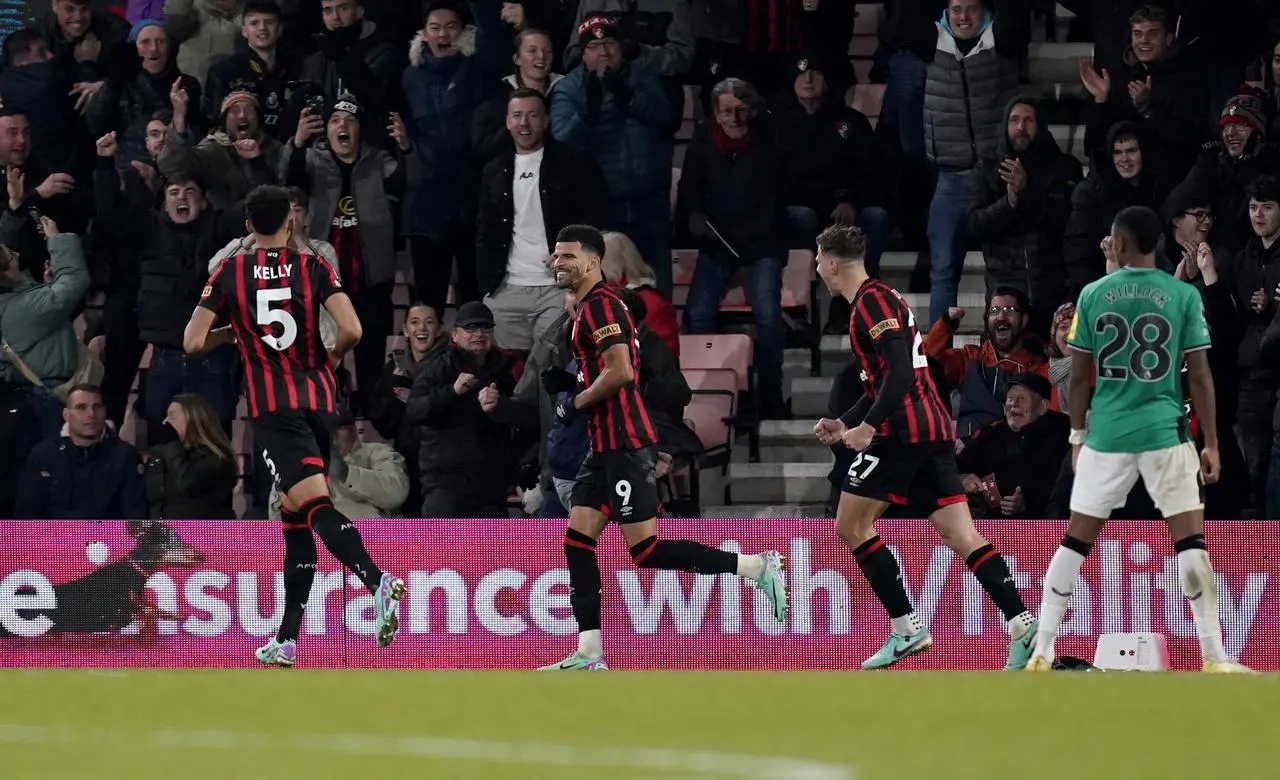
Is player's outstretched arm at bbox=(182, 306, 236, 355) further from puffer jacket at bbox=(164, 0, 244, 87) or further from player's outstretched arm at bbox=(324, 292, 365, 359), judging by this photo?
puffer jacket at bbox=(164, 0, 244, 87)

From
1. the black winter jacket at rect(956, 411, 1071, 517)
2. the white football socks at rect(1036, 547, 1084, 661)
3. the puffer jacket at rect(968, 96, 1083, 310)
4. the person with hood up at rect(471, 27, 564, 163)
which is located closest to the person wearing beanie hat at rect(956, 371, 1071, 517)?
the black winter jacket at rect(956, 411, 1071, 517)

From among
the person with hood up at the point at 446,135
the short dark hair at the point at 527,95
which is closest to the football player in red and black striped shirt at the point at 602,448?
the short dark hair at the point at 527,95

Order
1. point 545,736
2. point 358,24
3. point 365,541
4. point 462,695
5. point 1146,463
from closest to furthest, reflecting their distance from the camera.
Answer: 1. point 545,736
2. point 462,695
3. point 1146,463
4. point 365,541
5. point 358,24

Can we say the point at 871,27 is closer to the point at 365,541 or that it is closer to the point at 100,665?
the point at 365,541

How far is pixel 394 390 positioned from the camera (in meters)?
13.3

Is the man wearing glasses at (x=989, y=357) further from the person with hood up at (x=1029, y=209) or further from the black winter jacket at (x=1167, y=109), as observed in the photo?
the black winter jacket at (x=1167, y=109)

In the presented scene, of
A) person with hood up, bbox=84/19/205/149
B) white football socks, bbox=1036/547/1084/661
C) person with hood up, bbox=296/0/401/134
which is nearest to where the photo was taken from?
white football socks, bbox=1036/547/1084/661

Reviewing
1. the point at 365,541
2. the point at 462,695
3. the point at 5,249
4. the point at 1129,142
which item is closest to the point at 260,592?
the point at 365,541

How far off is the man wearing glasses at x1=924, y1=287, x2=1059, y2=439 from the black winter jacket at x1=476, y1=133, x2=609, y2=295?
2.26 metres

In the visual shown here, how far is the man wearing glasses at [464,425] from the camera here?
12.7 m

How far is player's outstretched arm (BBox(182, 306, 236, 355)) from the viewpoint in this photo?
31.3 ft

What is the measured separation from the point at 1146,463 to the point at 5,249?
809 cm

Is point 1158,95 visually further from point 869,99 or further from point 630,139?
point 630,139

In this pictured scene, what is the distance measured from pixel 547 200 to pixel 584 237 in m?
3.65
